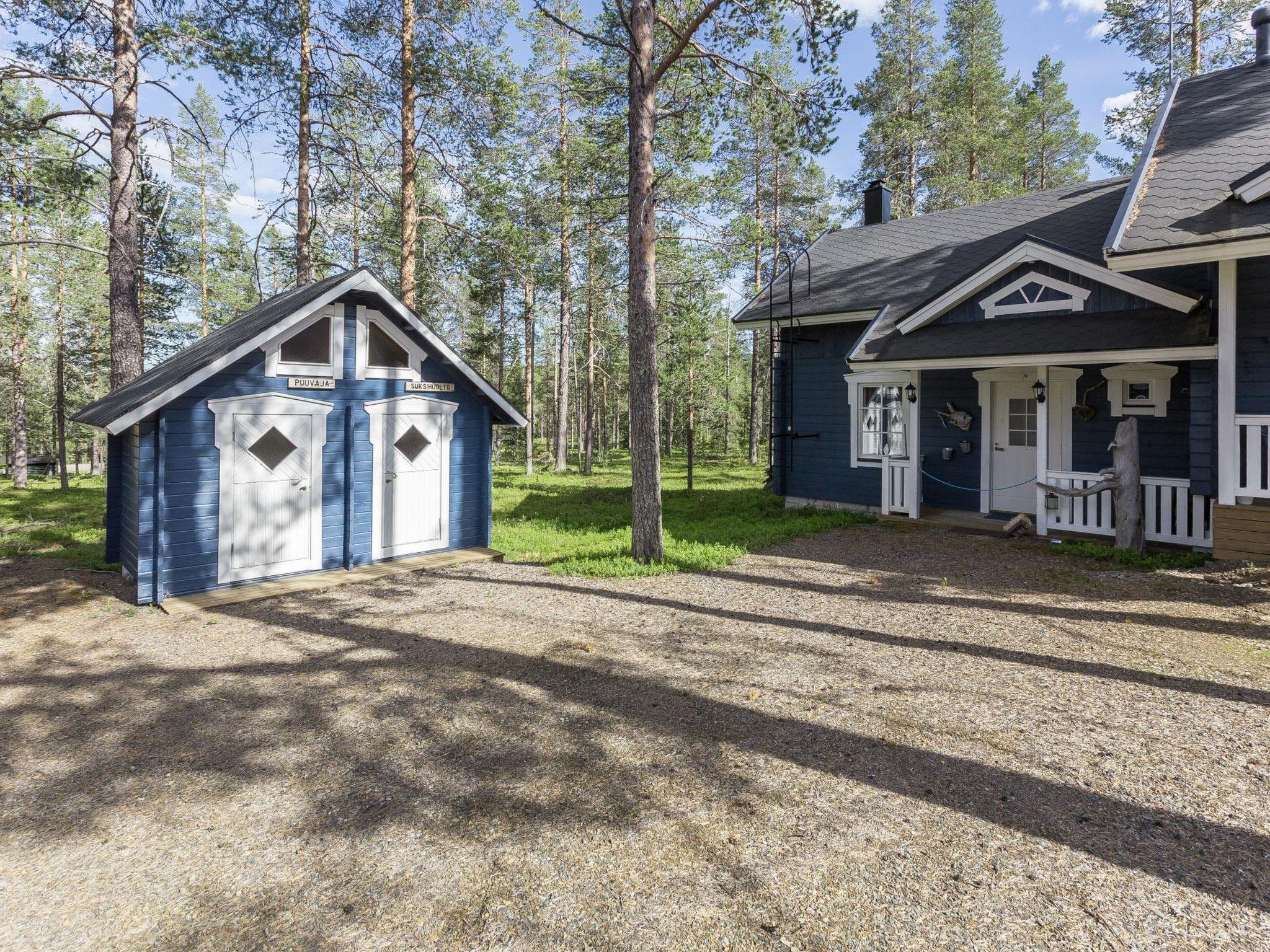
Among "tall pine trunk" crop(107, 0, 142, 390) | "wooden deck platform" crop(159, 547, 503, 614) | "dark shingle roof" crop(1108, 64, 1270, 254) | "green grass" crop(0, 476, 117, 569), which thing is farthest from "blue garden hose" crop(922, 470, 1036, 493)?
"tall pine trunk" crop(107, 0, 142, 390)

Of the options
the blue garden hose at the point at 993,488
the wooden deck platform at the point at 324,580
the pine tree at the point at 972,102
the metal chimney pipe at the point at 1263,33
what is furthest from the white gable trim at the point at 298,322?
the pine tree at the point at 972,102

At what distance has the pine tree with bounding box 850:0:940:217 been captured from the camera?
24.9m

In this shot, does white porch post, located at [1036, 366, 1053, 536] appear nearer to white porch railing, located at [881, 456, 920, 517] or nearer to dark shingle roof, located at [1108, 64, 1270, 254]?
white porch railing, located at [881, 456, 920, 517]

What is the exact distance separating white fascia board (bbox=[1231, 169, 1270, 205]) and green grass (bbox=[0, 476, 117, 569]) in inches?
575

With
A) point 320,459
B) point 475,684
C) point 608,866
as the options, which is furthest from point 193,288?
point 608,866

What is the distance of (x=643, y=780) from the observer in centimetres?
364

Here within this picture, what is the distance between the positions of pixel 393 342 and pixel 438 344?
0.59 m

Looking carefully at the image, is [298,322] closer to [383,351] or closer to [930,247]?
[383,351]

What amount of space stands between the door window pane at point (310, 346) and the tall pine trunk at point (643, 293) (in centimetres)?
373

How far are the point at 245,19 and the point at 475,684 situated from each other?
1226cm

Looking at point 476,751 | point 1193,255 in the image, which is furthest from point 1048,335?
point 476,751

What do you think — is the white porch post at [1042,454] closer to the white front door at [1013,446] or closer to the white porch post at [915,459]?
the white front door at [1013,446]

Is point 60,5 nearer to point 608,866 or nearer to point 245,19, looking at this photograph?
point 245,19

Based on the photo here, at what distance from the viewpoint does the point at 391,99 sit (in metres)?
13.3
